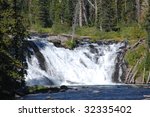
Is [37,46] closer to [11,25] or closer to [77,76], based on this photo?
[77,76]

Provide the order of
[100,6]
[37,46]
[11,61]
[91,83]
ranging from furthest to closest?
[100,6], [37,46], [91,83], [11,61]

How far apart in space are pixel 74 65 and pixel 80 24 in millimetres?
30848

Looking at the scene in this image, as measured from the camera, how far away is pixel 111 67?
70812mm

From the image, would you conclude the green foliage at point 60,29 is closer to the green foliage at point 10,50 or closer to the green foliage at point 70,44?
the green foliage at point 70,44

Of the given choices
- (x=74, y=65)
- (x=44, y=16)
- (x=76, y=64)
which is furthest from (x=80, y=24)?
(x=74, y=65)

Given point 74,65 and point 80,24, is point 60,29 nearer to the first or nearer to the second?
point 80,24

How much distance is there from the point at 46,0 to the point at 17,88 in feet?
205

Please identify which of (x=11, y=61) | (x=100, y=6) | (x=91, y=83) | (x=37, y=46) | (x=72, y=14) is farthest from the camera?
(x=72, y=14)

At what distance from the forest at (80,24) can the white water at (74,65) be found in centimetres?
280

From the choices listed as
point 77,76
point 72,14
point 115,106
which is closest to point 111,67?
point 77,76

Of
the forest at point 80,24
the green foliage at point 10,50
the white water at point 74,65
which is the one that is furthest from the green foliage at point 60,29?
the green foliage at point 10,50

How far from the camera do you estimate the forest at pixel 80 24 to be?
46378 mm

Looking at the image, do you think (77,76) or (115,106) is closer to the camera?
(115,106)

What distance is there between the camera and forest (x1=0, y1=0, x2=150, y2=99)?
46.4m
